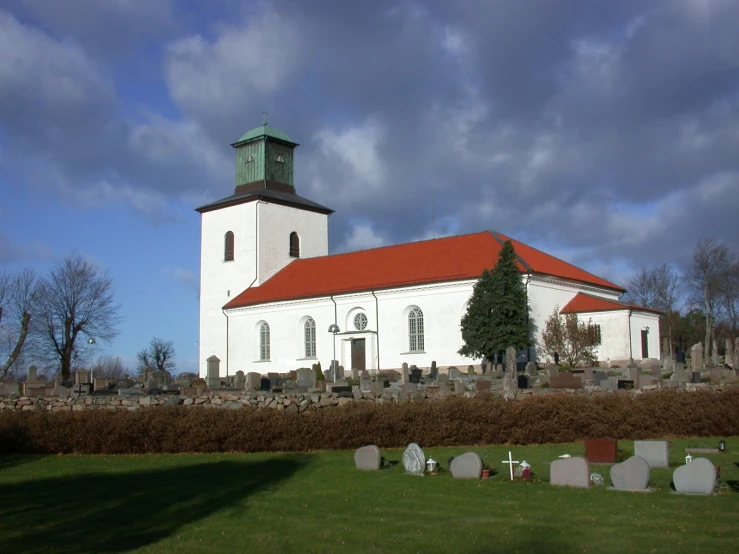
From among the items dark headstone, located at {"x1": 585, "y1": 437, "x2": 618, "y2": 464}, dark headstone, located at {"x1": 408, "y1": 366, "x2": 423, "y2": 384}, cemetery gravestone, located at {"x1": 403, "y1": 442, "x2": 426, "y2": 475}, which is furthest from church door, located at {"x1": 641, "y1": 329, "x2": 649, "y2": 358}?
cemetery gravestone, located at {"x1": 403, "y1": 442, "x2": 426, "y2": 475}

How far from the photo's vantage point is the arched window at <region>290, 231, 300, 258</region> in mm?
53344

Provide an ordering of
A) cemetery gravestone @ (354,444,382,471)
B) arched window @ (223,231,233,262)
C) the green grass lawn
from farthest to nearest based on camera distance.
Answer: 1. arched window @ (223,231,233,262)
2. cemetery gravestone @ (354,444,382,471)
3. the green grass lawn

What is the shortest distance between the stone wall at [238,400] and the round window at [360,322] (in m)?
22.2

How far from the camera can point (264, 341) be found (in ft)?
163

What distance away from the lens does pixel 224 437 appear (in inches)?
736

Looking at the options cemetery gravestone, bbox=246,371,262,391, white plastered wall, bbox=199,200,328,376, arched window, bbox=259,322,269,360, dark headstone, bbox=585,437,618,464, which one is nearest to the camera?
dark headstone, bbox=585,437,618,464

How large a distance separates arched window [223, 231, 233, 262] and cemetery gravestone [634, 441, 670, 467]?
1603 inches

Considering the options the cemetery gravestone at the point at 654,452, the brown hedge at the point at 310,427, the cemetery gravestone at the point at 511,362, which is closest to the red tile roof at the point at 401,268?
the cemetery gravestone at the point at 511,362

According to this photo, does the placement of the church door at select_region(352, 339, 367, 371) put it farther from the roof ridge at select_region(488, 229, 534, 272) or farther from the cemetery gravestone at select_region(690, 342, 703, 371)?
the cemetery gravestone at select_region(690, 342, 703, 371)

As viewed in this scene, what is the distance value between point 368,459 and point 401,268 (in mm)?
30156

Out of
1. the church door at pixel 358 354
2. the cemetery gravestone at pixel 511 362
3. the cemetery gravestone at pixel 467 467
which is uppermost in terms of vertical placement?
the church door at pixel 358 354

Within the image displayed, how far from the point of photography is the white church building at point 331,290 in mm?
41062

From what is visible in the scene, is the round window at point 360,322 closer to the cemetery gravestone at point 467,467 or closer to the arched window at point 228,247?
the arched window at point 228,247

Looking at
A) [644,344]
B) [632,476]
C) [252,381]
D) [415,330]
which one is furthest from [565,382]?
[644,344]
